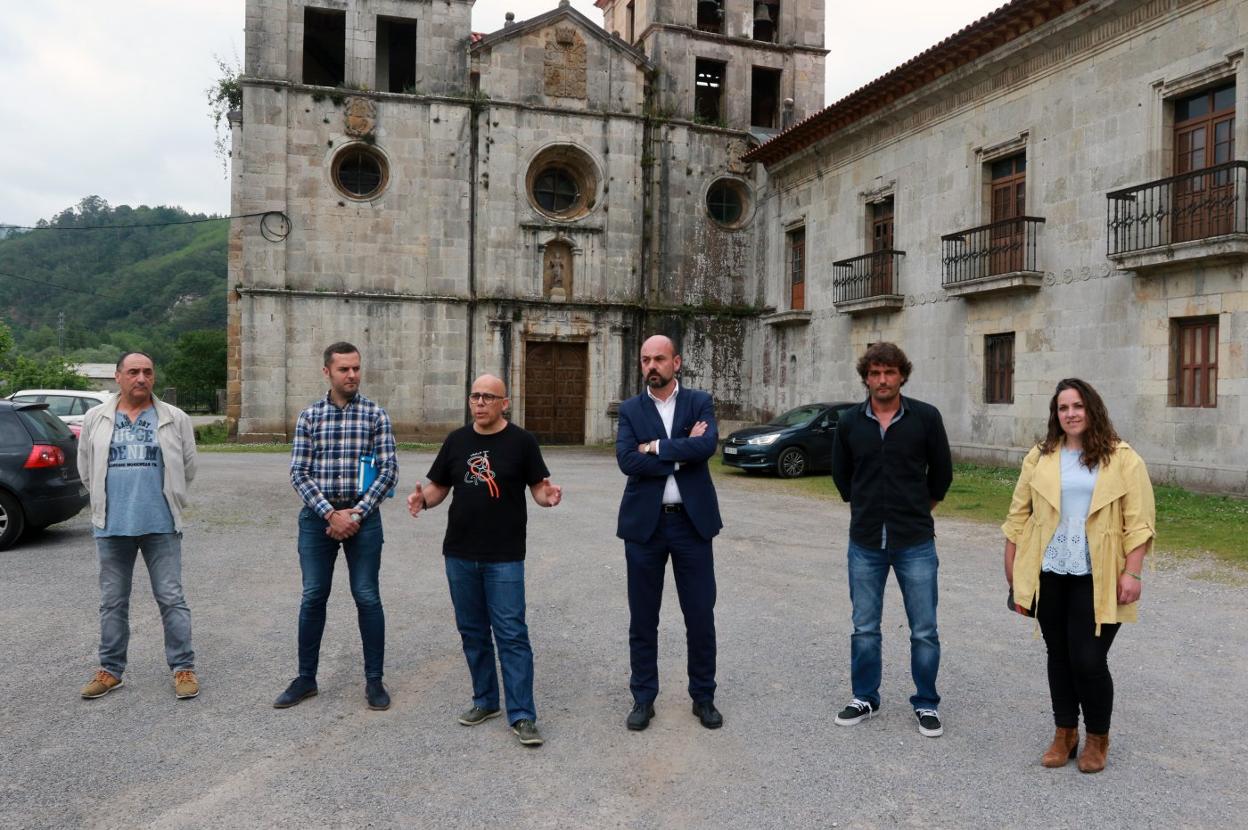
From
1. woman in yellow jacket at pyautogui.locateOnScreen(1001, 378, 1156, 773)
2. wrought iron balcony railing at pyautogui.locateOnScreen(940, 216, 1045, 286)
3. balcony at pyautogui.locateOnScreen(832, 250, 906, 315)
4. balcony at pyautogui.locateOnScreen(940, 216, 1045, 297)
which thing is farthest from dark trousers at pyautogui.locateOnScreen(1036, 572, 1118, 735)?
balcony at pyautogui.locateOnScreen(832, 250, 906, 315)

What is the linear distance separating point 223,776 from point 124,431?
2249 mm

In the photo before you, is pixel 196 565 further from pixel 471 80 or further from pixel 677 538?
pixel 471 80

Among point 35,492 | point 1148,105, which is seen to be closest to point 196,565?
point 35,492

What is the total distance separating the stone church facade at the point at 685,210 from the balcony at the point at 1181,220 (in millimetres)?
193

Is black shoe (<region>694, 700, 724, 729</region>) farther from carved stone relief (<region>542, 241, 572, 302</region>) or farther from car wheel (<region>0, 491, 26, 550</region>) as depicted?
carved stone relief (<region>542, 241, 572, 302</region>)

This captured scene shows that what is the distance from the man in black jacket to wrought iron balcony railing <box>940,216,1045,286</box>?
47.6 feet

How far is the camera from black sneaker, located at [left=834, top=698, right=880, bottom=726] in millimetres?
4734

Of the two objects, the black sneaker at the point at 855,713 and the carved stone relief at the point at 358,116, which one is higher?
the carved stone relief at the point at 358,116

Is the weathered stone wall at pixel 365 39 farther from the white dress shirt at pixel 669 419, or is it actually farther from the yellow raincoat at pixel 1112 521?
the yellow raincoat at pixel 1112 521

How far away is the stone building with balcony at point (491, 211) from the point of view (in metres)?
24.9

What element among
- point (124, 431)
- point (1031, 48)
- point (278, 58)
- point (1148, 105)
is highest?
point (278, 58)

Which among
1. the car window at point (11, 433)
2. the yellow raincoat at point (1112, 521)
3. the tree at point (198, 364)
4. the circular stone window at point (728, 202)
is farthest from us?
the tree at point (198, 364)

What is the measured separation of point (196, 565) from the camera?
345 inches

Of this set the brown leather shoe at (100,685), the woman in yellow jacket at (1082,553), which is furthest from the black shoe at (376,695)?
the woman in yellow jacket at (1082,553)
